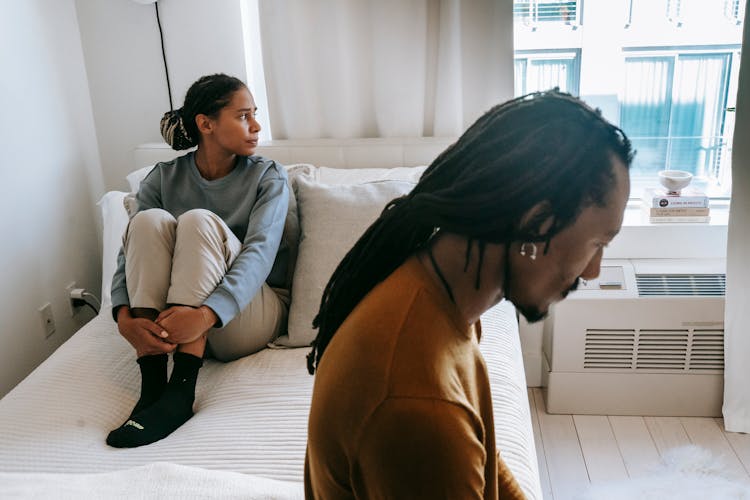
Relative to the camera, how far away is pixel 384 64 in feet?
7.06

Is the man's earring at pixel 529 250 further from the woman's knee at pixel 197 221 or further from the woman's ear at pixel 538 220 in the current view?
the woman's knee at pixel 197 221

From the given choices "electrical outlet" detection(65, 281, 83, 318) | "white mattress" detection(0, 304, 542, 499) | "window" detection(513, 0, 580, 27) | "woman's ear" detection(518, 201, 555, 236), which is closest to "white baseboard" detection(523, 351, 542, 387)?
"white mattress" detection(0, 304, 542, 499)

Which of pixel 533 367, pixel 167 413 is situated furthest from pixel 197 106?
pixel 533 367

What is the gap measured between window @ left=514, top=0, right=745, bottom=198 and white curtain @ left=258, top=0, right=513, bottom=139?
0.67 feet

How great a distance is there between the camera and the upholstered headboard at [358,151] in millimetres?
2127

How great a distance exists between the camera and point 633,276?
6.60 ft

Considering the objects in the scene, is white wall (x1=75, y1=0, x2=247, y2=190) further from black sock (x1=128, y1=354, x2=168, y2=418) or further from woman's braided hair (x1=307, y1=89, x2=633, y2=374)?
woman's braided hair (x1=307, y1=89, x2=633, y2=374)

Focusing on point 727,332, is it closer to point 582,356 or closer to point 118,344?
point 582,356

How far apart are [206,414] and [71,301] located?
1.15m

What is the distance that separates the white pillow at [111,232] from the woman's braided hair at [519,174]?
1484 millimetres

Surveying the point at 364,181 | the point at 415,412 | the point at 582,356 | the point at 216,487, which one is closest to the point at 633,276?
the point at 582,356

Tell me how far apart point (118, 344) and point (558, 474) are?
46.8 inches

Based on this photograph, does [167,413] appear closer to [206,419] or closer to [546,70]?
[206,419]

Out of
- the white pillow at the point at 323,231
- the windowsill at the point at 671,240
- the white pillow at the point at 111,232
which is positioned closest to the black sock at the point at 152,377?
the white pillow at the point at 323,231
